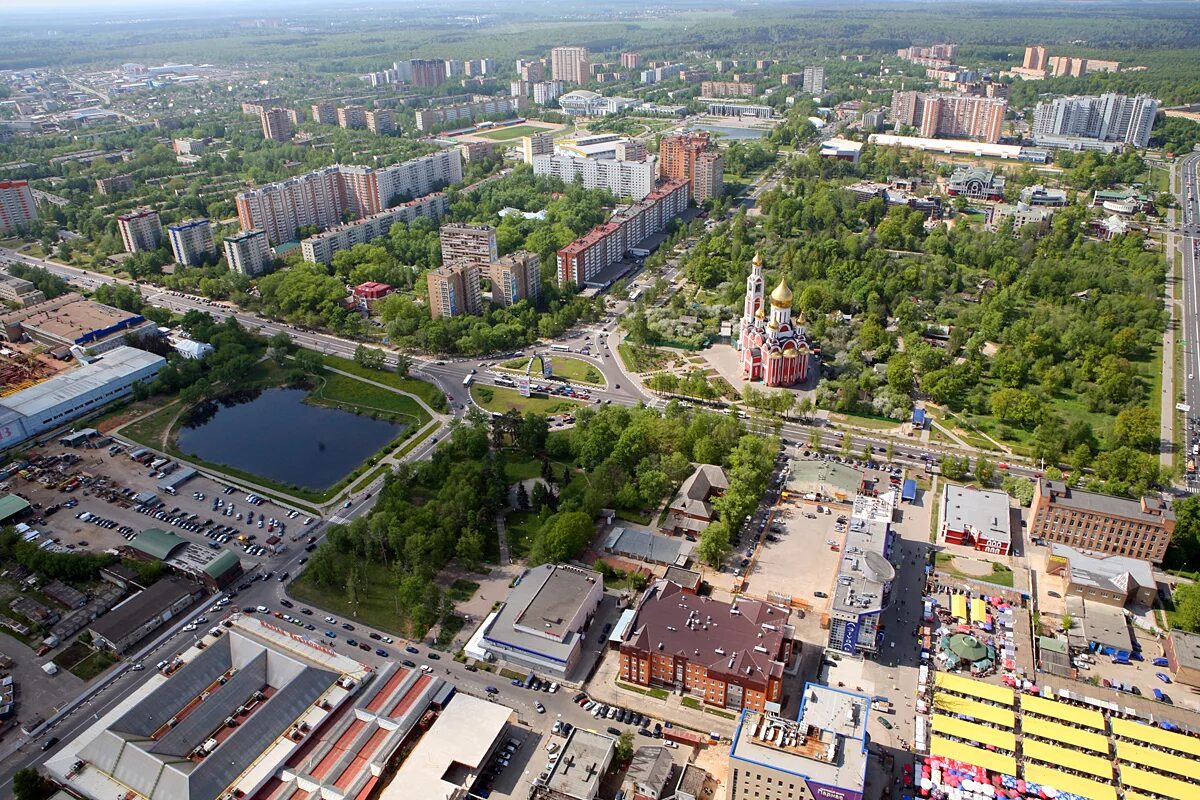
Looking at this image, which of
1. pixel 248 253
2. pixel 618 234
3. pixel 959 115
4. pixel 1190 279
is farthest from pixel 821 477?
pixel 959 115

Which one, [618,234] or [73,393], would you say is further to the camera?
[618,234]

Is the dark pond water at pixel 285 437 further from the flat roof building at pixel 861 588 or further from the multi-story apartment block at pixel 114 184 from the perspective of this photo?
the multi-story apartment block at pixel 114 184

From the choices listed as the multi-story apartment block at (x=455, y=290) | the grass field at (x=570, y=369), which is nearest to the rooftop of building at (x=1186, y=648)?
the grass field at (x=570, y=369)

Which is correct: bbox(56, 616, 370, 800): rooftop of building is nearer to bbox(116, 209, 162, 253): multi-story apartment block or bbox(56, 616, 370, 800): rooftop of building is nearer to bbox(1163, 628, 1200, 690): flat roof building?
bbox(1163, 628, 1200, 690): flat roof building

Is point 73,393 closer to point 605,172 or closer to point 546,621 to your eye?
point 546,621

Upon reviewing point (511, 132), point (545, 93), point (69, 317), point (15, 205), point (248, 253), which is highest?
point (545, 93)

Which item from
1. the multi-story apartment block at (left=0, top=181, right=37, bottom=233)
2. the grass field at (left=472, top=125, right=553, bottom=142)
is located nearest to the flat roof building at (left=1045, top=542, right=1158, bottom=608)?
the multi-story apartment block at (left=0, top=181, right=37, bottom=233)

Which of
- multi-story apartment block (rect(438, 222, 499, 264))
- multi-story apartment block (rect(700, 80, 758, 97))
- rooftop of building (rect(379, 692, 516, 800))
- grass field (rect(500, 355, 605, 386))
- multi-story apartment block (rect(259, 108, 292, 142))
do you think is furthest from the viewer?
multi-story apartment block (rect(700, 80, 758, 97))
